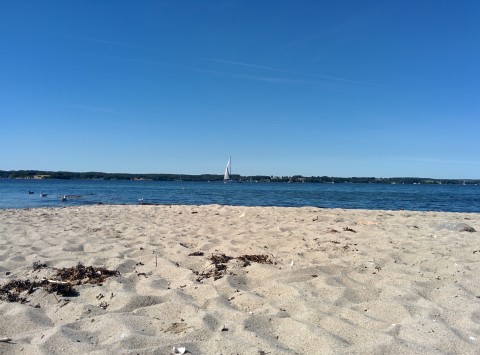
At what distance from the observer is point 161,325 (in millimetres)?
3254

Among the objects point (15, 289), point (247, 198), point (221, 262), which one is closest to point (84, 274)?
point (15, 289)

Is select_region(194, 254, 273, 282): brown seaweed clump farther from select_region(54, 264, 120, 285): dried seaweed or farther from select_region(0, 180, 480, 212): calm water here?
select_region(0, 180, 480, 212): calm water

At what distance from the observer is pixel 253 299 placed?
3.85 meters

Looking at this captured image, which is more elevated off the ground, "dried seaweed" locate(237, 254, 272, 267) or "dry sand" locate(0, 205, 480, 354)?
"dried seaweed" locate(237, 254, 272, 267)

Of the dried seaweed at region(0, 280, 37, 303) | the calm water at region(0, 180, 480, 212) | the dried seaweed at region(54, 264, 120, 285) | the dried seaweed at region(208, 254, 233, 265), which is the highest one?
the dried seaweed at region(208, 254, 233, 265)

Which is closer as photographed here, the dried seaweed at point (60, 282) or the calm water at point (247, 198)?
the dried seaweed at point (60, 282)

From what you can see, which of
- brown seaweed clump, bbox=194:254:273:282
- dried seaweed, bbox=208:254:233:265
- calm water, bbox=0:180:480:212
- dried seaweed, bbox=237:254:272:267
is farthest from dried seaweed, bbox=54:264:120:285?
calm water, bbox=0:180:480:212

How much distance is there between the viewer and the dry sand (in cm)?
294

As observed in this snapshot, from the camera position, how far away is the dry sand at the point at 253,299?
9.66 feet

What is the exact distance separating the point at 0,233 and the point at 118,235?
2.51 m

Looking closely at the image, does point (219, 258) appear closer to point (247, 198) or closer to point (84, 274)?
point (84, 274)

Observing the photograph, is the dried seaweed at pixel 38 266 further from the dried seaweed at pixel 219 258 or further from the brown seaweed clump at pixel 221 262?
the dried seaweed at pixel 219 258

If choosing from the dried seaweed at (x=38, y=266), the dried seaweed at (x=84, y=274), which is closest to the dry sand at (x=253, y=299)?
the dried seaweed at (x=38, y=266)

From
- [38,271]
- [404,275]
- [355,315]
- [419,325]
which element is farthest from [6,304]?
[404,275]
